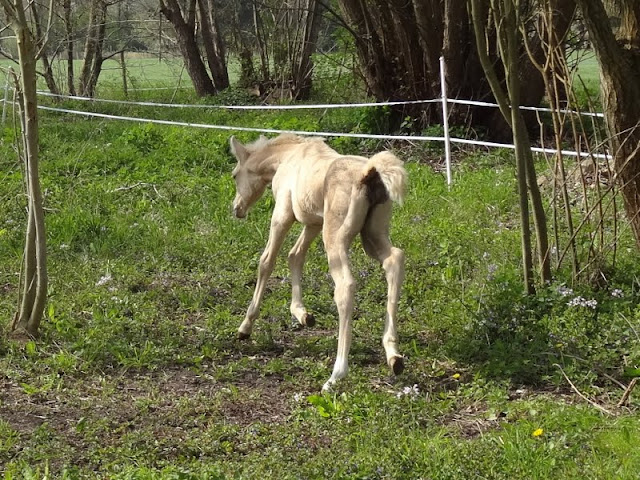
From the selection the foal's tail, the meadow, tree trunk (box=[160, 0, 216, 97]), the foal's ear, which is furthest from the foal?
tree trunk (box=[160, 0, 216, 97])

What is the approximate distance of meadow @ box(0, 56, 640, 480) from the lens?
4.59 metres

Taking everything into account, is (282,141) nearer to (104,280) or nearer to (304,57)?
(104,280)

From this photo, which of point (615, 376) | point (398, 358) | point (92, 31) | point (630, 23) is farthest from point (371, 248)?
point (92, 31)

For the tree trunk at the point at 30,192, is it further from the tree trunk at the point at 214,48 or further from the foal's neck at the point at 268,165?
the tree trunk at the point at 214,48

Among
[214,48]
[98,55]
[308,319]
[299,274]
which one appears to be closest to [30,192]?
[299,274]

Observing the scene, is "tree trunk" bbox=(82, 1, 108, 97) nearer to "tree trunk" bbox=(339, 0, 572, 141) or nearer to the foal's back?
"tree trunk" bbox=(339, 0, 572, 141)

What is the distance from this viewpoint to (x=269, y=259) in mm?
6840

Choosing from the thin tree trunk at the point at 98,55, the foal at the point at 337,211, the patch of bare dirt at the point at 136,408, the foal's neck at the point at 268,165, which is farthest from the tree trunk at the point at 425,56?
the thin tree trunk at the point at 98,55

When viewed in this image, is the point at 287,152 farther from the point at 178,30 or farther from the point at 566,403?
the point at 178,30

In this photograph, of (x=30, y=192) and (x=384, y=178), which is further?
(x=30, y=192)

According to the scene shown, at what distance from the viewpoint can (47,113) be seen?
721 inches

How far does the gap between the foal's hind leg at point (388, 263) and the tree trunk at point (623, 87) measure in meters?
1.81

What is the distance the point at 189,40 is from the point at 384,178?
15.1m

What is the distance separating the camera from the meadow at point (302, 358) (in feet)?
15.0
